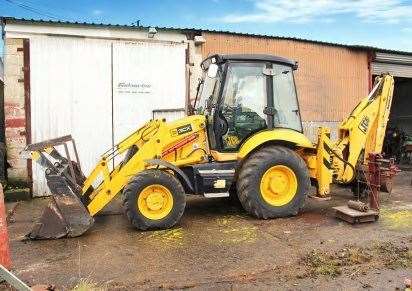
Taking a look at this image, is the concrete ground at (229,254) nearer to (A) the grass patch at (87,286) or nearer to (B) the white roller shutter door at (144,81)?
(A) the grass patch at (87,286)

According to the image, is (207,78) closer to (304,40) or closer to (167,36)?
(167,36)

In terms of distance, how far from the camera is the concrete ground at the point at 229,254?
5180 mm

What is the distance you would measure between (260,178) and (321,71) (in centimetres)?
725

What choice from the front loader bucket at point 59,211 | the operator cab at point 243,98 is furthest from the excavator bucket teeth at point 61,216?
the operator cab at point 243,98

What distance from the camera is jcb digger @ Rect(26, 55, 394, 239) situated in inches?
285

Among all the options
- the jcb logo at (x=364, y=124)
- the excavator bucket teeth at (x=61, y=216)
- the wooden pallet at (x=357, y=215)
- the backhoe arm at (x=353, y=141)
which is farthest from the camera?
the jcb logo at (x=364, y=124)

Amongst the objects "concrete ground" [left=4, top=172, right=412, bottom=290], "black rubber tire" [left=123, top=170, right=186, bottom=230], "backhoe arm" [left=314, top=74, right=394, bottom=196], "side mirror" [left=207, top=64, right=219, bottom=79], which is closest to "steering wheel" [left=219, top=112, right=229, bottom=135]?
"side mirror" [left=207, top=64, right=219, bottom=79]

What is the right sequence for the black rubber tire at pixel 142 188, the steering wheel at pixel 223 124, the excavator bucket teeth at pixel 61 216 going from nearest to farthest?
the excavator bucket teeth at pixel 61 216 < the black rubber tire at pixel 142 188 < the steering wheel at pixel 223 124

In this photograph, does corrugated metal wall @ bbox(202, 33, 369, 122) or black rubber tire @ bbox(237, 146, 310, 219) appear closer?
black rubber tire @ bbox(237, 146, 310, 219)

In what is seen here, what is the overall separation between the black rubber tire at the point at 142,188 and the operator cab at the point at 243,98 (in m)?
1.07

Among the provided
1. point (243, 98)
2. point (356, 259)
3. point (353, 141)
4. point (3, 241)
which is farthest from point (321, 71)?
point (3, 241)

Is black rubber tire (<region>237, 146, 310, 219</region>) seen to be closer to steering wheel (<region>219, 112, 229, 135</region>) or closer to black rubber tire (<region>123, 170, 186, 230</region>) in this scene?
steering wheel (<region>219, 112, 229, 135</region>)

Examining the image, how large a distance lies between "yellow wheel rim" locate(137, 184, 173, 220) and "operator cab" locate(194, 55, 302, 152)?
121 cm

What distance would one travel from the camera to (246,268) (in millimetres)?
5562
